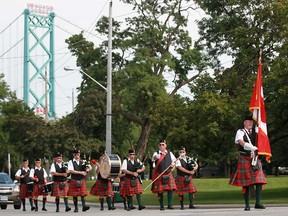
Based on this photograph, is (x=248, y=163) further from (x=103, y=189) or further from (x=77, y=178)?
(x=103, y=189)

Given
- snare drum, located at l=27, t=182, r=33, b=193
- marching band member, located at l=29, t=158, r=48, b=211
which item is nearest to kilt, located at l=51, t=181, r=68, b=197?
marching band member, located at l=29, t=158, r=48, b=211

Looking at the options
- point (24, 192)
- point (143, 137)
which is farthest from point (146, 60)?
point (24, 192)

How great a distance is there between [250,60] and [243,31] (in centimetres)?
118

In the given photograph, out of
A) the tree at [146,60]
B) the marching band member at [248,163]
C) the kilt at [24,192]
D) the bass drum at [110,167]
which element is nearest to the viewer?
the marching band member at [248,163]

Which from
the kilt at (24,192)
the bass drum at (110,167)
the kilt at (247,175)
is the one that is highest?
the bass drum at (110,167)

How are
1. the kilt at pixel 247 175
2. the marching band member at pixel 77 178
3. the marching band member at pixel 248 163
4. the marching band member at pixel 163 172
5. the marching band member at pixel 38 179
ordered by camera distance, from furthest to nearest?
the marching band member at pixel 38 179, the marching band member at pixel 77 178, the marching band member at pixel 163 172, the kilt at pixel 247 175, the marching band member at pixel 248 163

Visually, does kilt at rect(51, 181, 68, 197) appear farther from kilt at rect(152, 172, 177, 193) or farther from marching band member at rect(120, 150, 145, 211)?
kilt at rect(152, 172, 177, 193)

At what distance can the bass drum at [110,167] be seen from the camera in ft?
68.3

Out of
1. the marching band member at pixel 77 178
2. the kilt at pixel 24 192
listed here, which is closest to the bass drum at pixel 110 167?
the marching band member at pixel 77 178

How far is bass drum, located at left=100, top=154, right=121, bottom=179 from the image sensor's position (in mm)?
20812

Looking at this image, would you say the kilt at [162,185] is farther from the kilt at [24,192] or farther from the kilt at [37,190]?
the kilt at [24,192]

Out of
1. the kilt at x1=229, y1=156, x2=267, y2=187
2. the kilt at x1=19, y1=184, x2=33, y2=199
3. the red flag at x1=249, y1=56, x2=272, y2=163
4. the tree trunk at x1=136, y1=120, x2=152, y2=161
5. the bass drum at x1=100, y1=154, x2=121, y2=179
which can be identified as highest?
the tree trunk at x1=136, y1=120, x2=152, y2=161

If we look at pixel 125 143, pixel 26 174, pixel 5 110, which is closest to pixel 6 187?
pixel 26 174

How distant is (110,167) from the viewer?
68.2ft
